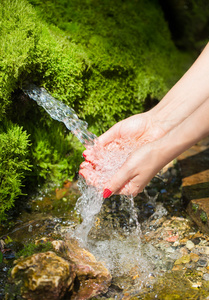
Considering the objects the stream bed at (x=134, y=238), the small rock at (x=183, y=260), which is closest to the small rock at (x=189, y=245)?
the stream bed at (x=134, y=238)

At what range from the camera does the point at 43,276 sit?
6.68 feet

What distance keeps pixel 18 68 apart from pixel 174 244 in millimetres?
2250

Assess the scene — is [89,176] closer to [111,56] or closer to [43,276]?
[43,276]

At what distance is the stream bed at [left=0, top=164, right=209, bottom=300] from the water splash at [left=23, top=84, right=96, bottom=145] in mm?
743

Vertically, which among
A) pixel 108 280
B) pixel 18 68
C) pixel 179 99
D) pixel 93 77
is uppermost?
pixel 18 68

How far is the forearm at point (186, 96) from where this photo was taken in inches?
126

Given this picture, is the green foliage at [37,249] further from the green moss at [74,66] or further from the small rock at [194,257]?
the small rock at [194,257]

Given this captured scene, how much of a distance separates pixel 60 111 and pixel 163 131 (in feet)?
3.73

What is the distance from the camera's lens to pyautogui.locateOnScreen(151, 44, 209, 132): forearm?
3201 millimetres

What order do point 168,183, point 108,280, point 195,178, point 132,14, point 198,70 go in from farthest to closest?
point 132,14 < point 168,183 < point 195,178 < point 198,70 < point 108,280

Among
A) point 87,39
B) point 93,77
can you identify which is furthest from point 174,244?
point 87,39

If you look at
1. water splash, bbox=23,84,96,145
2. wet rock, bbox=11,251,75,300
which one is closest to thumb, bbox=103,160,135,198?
wet rock, bbox=11,251,75,300

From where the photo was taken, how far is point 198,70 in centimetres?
323

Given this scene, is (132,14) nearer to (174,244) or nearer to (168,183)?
(168,183)
